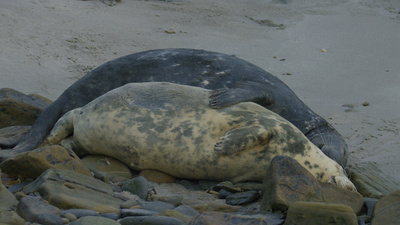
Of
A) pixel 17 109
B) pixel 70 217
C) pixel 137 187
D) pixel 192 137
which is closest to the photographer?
pixel 70 217

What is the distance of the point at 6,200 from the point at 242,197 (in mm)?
1455

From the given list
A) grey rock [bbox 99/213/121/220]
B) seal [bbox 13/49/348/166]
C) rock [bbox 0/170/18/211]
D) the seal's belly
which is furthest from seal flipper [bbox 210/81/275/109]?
rock [bbox 0/170/18/211]

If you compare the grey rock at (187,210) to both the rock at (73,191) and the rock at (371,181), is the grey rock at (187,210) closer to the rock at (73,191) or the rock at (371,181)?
the rock at (73,191)

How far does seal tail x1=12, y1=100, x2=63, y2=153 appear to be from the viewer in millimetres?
4766

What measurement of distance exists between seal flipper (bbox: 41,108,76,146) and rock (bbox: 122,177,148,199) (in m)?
1.00

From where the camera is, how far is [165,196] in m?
3.92

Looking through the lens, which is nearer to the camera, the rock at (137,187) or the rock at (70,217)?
the rock at (70,217)

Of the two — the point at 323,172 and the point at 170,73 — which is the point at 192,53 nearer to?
the point at 170,73

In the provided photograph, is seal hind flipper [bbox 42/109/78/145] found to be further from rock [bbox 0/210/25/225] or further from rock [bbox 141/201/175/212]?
rock [bbox 0/210/25/225]

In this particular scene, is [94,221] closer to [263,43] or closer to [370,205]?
[370,205]

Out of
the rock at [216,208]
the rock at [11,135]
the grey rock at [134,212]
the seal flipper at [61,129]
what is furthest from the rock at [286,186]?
the rock at [11,135]

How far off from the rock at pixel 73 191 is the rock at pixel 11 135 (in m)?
1.37

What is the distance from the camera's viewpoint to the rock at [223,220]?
297 cm

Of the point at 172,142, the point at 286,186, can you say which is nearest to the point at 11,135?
the point at 172,142
